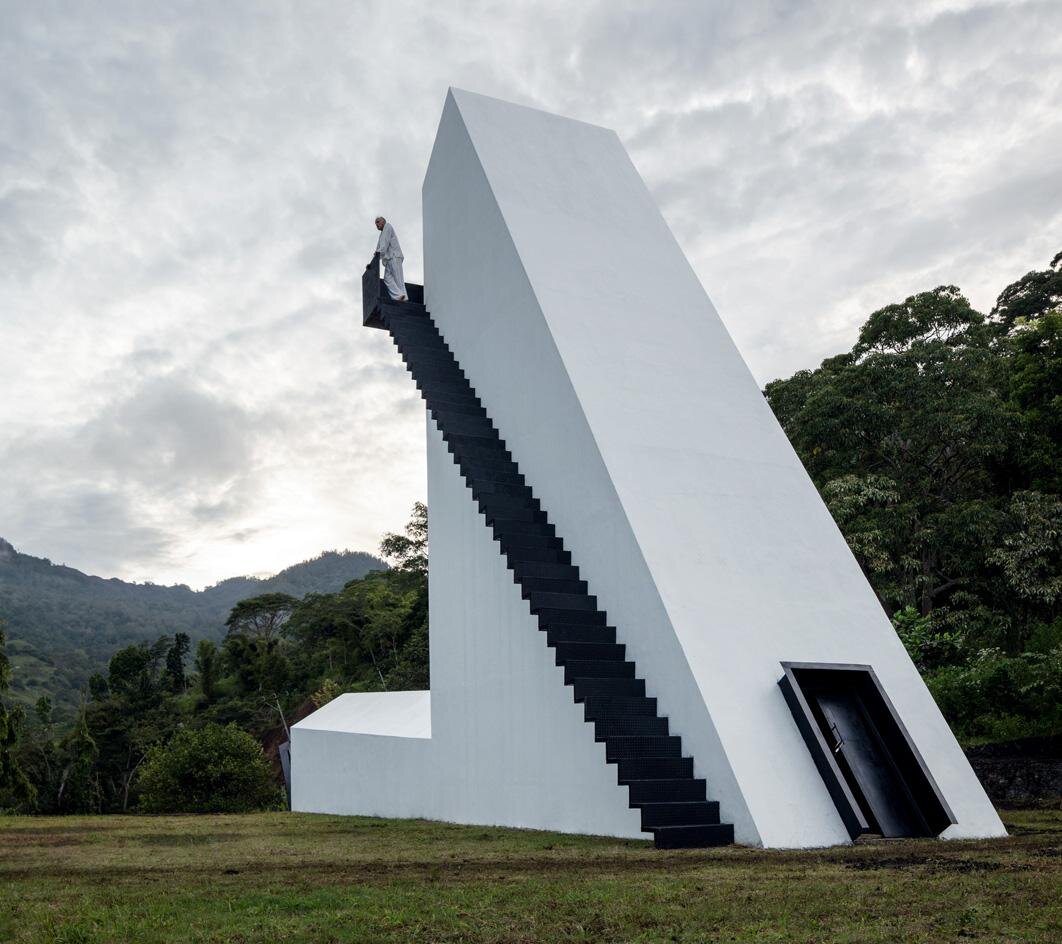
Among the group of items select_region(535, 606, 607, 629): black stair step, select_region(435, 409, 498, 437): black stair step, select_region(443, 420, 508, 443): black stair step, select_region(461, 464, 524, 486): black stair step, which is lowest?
select_region(535, 606, 607, 629): black stair step

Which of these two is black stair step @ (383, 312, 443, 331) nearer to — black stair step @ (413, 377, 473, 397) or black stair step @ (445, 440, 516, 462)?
black stair step @ (413, 377, 473, 397)

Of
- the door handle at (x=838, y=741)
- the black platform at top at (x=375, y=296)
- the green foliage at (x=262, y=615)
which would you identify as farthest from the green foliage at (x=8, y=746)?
the green foliage at (x=262, y=615)

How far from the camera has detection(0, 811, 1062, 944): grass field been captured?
262cm

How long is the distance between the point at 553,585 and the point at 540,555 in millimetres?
314

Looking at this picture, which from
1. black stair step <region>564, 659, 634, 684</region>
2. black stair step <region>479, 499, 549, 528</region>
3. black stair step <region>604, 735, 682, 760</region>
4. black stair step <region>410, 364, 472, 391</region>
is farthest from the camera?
black stair step <region>410, 364, 472, 391</region>

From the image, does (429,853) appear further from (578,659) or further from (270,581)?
(270,581)

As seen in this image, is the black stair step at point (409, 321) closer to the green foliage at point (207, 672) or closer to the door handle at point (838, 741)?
the door handle at point (838, 741)

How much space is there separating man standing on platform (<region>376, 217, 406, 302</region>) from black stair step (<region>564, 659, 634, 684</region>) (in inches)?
194

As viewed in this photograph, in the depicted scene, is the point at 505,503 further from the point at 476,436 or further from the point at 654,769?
the point at 654,769

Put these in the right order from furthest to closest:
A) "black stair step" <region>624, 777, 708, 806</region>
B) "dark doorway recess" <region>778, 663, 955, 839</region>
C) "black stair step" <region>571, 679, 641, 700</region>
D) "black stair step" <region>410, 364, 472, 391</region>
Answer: "black stair step" <region>410, 364, 472, 391</region> < "black stair step" <region>571, 679, 641, 700</region> < "dark doorway recess" <region>778, 663, 955, 839</region> < "black stair step" <region>624, 777, 708, 806</region>

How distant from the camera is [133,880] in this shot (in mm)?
3768

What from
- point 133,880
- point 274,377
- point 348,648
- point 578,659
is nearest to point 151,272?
point 274,377

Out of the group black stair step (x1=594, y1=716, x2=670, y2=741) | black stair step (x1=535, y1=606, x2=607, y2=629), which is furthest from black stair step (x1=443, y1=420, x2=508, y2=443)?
black stair step (x1=594, y1=716, x2=670, y2=741)

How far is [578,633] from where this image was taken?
5961 mm
